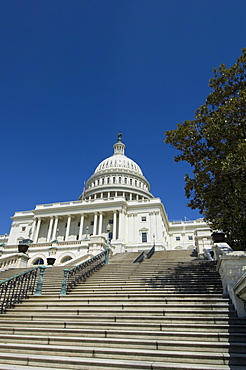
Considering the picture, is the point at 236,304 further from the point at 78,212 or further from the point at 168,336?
the point at 78,212

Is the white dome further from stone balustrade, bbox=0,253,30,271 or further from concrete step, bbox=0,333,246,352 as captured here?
concrete step, bbox=0,333,246,352

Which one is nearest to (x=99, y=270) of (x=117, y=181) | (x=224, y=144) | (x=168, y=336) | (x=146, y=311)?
(x=146, y=311)

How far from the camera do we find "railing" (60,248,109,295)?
10969 mm

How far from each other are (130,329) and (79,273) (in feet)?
22.3

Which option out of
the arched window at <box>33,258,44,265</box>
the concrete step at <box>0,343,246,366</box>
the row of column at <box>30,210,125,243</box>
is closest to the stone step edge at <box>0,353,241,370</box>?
the concrete step at <box>0,343,246,366</box>

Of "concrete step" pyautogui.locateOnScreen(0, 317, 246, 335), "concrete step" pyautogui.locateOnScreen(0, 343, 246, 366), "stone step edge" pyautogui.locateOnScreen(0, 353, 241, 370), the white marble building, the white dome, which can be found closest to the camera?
"stone step edge" pyautogui.locateOnScreen(0, 353, 241, 370)

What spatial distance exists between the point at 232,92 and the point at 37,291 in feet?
45.3

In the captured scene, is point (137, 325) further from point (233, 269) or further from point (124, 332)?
point (233, 269)

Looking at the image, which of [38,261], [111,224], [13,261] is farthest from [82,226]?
[13,261]

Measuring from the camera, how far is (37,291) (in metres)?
11.1

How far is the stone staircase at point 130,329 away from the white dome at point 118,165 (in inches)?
2996

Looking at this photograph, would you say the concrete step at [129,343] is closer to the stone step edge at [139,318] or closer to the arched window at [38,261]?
the stone step edge at [139,318]

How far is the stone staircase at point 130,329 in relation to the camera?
18.3 feet

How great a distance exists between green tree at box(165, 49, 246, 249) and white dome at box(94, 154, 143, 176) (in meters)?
72.5
